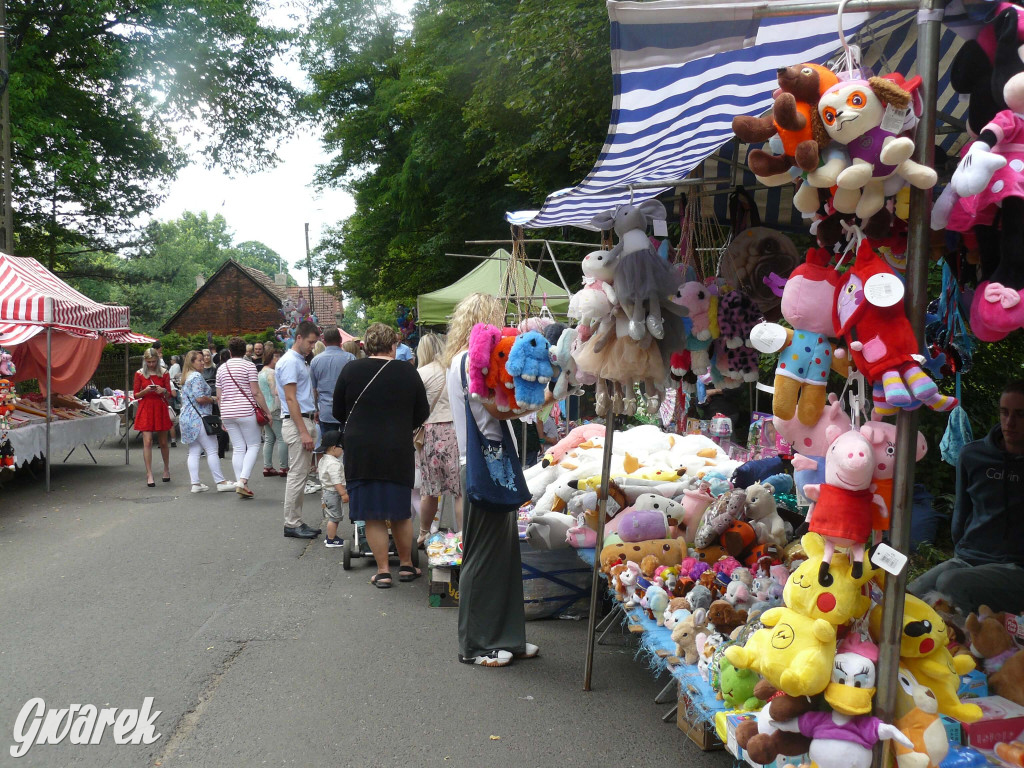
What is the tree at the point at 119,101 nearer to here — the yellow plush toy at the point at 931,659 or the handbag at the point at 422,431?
the handbag at the point at 422,431

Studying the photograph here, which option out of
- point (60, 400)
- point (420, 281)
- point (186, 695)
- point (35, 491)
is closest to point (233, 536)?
point (186, 695)

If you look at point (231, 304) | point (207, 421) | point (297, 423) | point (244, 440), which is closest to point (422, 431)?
point (297, 423)

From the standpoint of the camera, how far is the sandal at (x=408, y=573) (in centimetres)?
672

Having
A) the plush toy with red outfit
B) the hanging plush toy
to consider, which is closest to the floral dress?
the hanging plush toy

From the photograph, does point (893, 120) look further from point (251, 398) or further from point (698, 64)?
point (251, 398)

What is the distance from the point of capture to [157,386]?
11508 millimetres

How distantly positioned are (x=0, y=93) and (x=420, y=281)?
366 inches

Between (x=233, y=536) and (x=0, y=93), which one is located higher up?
(x=0, y=93)

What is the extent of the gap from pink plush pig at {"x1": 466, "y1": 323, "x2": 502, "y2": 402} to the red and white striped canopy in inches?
335

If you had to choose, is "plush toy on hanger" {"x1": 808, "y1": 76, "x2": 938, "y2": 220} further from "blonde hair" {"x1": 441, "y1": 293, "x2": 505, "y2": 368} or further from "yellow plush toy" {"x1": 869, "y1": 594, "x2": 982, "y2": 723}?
"blonde hair" {"x1": 441, "y1": 293, "x2": 505, "y2": 368}

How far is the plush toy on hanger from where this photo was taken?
2.18 meters

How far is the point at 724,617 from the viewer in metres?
3.64

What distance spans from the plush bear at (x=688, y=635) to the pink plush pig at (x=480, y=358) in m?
1.57

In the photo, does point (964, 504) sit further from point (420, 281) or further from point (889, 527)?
point (420, 281)
